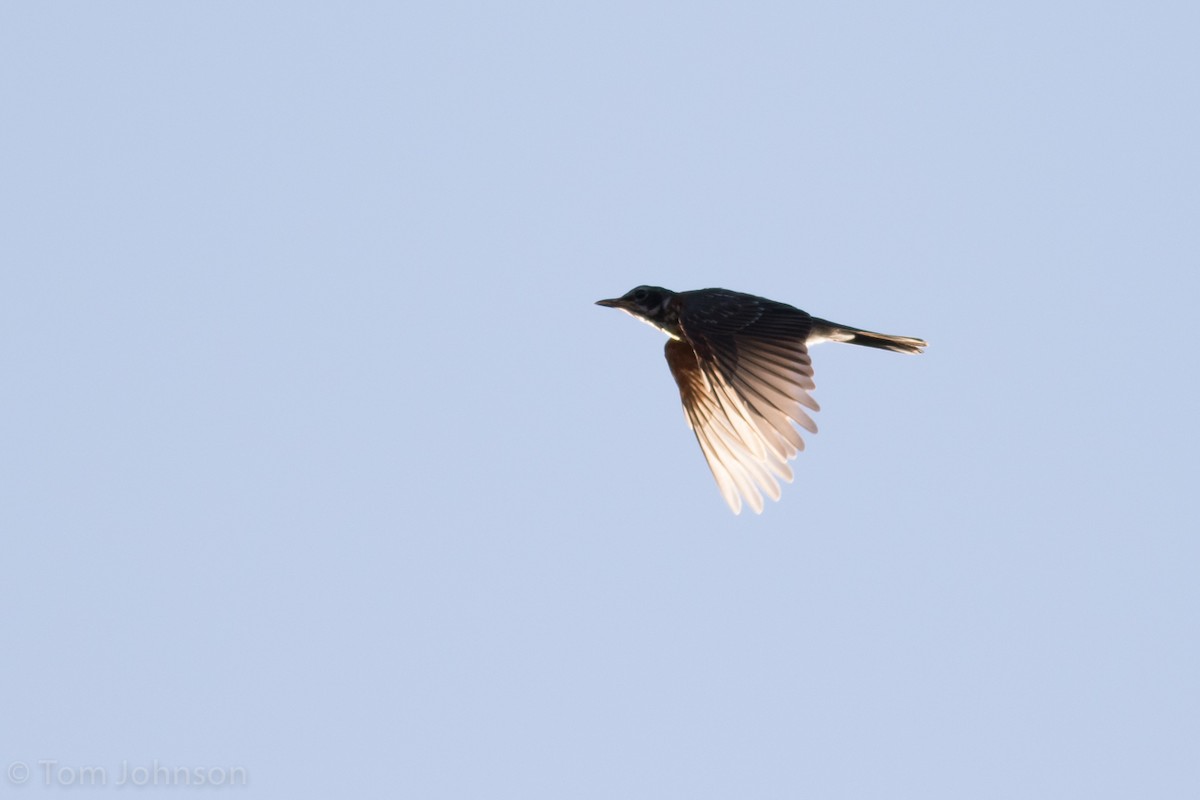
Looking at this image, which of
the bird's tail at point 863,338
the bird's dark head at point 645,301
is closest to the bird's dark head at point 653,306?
the bird's dark head at point 645,301

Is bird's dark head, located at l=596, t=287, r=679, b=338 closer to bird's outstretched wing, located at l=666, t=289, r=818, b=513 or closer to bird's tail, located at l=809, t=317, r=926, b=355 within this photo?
bird's outstretched wing, located at l=666, t=289, r=818, b=513

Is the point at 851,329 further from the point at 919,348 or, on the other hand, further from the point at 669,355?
the point at 669,355

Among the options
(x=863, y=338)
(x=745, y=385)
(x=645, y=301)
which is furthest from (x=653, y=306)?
(x=745, y=385)

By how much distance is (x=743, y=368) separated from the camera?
621 inches

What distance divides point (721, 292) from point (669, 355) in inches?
41.7

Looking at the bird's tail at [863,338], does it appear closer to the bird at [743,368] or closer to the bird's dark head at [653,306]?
the bird at [743,368]

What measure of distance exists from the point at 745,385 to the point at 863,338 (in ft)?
8.98

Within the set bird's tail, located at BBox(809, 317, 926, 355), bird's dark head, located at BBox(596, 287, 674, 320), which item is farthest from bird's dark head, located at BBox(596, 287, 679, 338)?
bird's tail, located at BBox(809, 317, 926, 355)

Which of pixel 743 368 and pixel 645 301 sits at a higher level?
pixel 645 301

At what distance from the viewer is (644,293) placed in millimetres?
18453

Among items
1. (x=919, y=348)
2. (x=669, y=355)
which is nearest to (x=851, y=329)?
(x=919, y=348)

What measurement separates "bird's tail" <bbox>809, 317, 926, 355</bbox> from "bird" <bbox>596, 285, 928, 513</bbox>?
0.04ft

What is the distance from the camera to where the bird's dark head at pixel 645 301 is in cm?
1827

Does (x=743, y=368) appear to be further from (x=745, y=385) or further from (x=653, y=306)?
(x=653, y=306)
